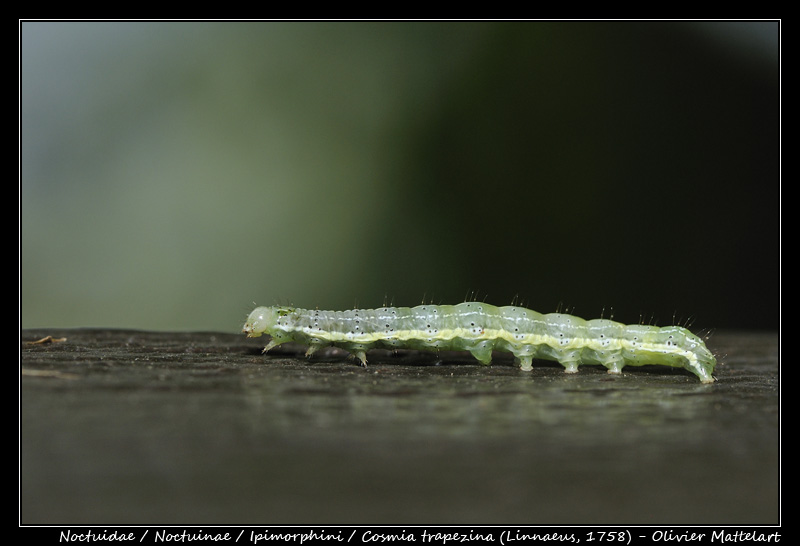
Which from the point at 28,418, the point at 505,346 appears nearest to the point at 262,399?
the point at 28,418

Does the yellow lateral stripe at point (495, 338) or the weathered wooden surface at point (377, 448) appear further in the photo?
the yellow lateral stripe at point (495, 338)

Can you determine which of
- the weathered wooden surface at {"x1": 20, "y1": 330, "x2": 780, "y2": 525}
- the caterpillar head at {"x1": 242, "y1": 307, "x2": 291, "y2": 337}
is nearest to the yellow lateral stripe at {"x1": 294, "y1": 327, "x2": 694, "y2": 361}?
the caterpillar head at {"x1": 242, "y1": 307, "x2": 291, "y2": 337}

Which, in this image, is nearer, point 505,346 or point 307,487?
point 307,487

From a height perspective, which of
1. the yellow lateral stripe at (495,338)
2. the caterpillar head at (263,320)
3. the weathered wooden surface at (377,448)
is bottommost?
the weathered wooden surface at (377,448)

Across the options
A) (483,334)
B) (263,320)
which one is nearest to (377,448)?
(483,334)

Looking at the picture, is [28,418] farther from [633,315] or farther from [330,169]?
[633,315]

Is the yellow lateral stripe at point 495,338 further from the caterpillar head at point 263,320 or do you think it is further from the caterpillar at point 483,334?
the caterpillar head at point 263,320

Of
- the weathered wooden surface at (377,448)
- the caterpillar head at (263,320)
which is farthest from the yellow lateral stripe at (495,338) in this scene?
the weathered wooden surface at (377,448)
